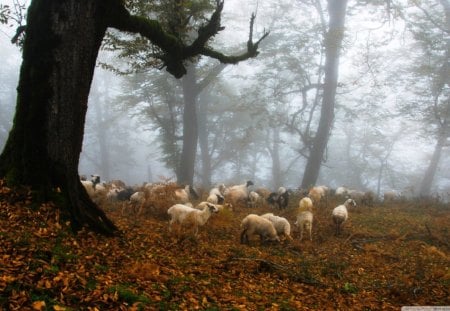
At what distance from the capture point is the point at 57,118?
6488 millimetres

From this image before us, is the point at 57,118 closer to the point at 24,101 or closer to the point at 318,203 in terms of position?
the point at 24,101

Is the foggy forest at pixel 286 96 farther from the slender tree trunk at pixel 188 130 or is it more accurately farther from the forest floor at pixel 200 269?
the forest floor at pixel 200 269

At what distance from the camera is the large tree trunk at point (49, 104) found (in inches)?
252

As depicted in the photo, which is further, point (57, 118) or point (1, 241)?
point (57, 118)

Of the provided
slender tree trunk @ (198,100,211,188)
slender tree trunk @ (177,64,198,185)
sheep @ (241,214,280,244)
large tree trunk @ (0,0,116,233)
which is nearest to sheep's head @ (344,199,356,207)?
sheep @ (241,214,280,244)

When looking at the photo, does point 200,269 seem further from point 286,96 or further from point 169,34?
point 286,96

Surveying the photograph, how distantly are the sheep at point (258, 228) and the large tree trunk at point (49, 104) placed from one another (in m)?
4.78

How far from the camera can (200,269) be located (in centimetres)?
675

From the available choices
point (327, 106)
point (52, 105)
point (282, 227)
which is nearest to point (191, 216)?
point (282, 227)

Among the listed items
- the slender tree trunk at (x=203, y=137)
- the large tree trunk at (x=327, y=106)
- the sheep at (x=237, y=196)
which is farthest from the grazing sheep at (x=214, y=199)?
the slender tree trunk at (x=203, y=137)

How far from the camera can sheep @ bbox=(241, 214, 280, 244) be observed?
1014 centimetres

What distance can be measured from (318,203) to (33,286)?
48.1ft

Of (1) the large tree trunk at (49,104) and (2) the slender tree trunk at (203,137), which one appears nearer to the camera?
(1) the large tree trunk at (49,104)

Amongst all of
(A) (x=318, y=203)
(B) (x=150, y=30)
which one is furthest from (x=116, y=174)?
(B) (x=150, y=30)
